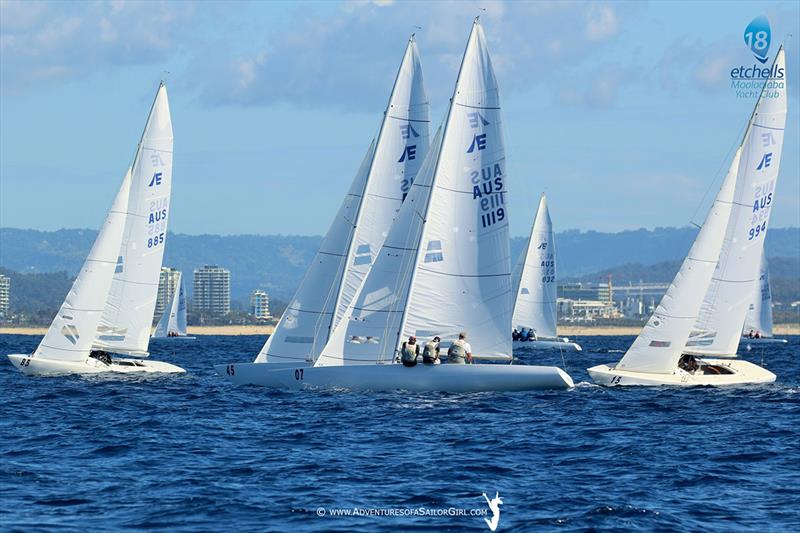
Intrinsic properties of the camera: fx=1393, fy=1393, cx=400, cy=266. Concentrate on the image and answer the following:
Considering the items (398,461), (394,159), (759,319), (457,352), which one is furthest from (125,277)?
(759,319)

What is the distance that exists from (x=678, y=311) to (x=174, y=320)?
9041cm

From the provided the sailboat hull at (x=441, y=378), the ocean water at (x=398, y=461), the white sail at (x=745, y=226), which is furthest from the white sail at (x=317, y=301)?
the white sail at (x=745, y=226)

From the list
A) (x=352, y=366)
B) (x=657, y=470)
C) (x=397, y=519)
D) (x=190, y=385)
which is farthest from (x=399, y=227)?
(x=397, y=519)

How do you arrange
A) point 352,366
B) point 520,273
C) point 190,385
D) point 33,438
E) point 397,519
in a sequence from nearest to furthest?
1. point 397,519
2. point 33,438
3. point 352,366
4. point 190,385
5. point 520,273

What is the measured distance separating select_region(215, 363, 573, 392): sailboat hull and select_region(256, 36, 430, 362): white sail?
13.2ft

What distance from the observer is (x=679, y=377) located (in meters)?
39.4

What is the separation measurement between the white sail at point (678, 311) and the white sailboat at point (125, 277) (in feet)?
50.5

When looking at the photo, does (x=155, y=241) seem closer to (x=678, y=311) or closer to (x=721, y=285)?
(x=678, y=311)

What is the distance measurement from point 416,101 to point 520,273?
146 feet

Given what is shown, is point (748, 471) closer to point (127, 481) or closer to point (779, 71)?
point (127, 481)

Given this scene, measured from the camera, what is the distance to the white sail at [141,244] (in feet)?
145

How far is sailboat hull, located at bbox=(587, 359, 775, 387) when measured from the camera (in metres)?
39.0

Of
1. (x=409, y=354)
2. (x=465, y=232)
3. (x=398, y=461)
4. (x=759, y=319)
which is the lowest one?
(x=398, y=461)

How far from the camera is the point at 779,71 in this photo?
40.2 m
